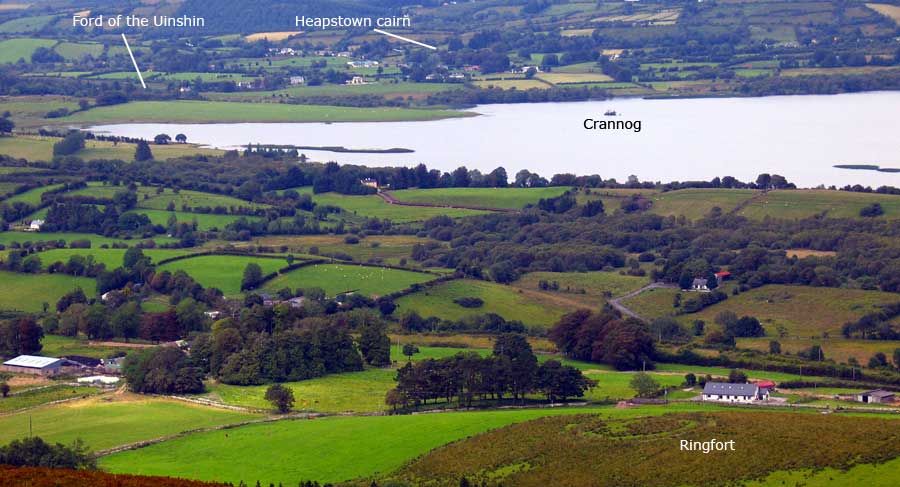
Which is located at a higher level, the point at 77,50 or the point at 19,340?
the point at 77,50

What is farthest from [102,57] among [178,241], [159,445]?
[159,445]

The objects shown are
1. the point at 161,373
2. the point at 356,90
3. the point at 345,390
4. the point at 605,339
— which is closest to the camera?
the point at 161,373

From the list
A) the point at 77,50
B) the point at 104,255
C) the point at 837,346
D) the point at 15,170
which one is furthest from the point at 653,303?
the point at 77,50

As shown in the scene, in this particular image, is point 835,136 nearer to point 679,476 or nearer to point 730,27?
point 730,27

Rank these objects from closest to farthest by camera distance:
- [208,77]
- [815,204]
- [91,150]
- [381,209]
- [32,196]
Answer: [815,204]
[32,196]
[381,209]
[91,150]
[208,77]

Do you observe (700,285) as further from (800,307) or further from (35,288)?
(35,288)

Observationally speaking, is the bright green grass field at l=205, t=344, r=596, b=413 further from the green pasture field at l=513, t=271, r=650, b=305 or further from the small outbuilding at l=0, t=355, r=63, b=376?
the green pasture field at l=513, t=271, r=650, b=305

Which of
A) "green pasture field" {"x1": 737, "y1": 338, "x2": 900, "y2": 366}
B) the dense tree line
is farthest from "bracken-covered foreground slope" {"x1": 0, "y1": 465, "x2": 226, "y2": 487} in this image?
"green pasture field" {"x1": 737, "y1": 338, "x2": 900, "y2": 366}
